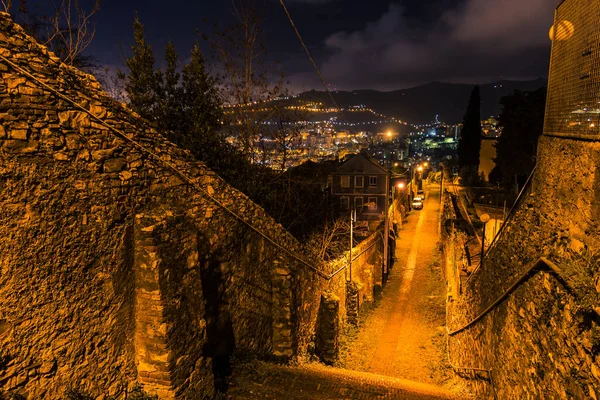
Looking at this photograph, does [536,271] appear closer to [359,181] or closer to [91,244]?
[91,244]

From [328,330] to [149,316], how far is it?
7864 millimetres

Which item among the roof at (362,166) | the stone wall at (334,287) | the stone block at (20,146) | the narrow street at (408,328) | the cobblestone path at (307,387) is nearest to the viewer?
the stone block at (20,146)

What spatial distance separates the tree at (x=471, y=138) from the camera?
41594 millimetres

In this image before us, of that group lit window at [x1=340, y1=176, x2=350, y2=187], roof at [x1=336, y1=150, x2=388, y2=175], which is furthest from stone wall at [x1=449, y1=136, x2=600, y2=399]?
lit window at [x1=340, y1=176, x2=350, y2=187]

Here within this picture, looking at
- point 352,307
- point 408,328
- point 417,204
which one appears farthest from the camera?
point 417,204

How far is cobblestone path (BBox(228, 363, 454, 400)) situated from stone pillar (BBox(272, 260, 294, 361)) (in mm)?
1416

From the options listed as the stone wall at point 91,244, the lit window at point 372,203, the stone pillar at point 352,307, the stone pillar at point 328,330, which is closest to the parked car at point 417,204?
the lit window at point 372,203

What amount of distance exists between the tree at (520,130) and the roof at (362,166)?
38.1ft

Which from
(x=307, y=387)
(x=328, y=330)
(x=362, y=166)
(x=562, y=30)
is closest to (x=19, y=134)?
(x=307, y=387)

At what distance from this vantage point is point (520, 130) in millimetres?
25828

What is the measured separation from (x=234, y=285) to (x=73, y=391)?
132 inches

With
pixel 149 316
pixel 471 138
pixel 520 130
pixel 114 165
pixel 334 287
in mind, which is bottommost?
pixel 334 287

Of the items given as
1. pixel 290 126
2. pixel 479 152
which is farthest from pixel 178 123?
pixel 479 152

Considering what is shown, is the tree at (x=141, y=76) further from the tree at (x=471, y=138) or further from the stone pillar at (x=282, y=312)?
the tree at (x=471, y=138)
